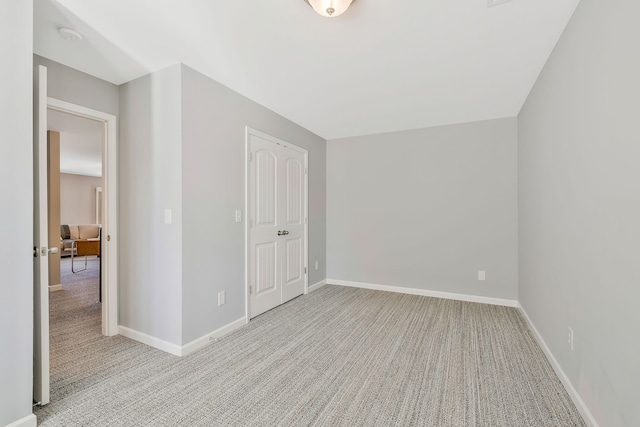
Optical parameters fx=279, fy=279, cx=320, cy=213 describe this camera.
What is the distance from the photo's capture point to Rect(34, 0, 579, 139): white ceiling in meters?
1.74

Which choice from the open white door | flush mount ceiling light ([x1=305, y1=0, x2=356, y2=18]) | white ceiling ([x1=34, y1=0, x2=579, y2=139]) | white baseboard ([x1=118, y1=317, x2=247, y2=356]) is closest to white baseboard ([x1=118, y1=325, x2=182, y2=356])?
white baseboard ([x1=118, y1=317, x2=247, y2=356])

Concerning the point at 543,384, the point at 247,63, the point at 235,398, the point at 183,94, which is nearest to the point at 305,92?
the point at 247,63

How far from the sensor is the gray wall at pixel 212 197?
2383 millimetres

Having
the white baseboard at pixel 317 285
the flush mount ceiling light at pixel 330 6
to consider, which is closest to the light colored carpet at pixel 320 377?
the white baseboard at pixel 317 285

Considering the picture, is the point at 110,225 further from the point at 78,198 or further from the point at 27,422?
the point at 78,198

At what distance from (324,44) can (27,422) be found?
293 cm

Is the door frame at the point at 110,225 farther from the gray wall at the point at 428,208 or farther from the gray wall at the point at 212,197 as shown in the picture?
the gray wall at the point at 428,208

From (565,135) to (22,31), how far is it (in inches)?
132

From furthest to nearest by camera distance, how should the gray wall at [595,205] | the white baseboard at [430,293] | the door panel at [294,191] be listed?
the door panel at [294,191]
the white baseboard at [430,293]
the gray wall at [595,205]

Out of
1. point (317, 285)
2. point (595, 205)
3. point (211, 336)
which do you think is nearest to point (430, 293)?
point (317, 285)

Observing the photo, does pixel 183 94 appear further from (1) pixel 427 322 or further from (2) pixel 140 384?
(1) pixel 427 322

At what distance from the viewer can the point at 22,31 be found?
1.52 meters

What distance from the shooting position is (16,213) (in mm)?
1504

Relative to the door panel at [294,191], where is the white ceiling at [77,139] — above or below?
above
